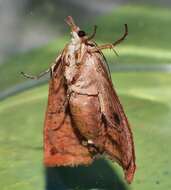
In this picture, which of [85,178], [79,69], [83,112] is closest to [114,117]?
[83,112]

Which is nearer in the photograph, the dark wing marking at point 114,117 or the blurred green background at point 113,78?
the dark wing marking at point 114,117

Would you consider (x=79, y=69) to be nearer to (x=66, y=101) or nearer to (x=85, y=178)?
(x=66, y=101)

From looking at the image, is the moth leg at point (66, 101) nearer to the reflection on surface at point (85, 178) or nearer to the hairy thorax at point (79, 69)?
the hairy thorax at point (79, 69)

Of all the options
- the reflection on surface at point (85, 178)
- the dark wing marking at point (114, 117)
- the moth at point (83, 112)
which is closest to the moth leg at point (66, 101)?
the moth at point (83, 112)

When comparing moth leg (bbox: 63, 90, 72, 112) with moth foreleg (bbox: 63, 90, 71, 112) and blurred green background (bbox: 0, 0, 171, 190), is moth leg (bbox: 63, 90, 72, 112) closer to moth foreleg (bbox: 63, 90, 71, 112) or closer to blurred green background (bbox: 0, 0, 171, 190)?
moth foreleg (bbox: 63, 90, 71, 112)

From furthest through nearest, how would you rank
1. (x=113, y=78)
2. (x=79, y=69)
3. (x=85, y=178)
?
1. (x=113, y=78)
2. (x=85, y=178)
3. (x=79, y=69)

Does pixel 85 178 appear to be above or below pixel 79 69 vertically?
below
